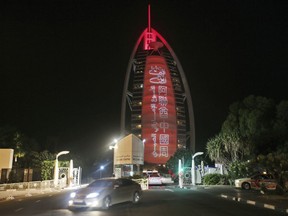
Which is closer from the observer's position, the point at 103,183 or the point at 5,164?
the point at 103,183

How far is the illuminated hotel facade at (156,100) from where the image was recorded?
109 meters

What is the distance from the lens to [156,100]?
10938 cm

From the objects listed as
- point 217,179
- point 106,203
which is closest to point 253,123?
point 217,179

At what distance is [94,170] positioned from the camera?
8912 cm

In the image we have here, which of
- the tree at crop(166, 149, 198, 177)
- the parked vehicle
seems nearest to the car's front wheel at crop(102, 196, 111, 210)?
the parked vehicle

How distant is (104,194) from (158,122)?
9386cm

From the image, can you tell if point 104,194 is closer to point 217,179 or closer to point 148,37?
point 217,179

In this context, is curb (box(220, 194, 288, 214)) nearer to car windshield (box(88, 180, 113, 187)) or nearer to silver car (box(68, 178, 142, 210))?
silver car (box(68, 178, 142, 210))

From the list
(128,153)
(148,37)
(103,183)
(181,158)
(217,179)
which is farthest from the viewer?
(148,37)

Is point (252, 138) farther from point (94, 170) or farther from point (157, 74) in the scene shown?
point (157, 74)

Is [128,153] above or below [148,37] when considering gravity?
below

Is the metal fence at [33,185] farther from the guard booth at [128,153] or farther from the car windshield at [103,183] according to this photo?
the guard booth at [128,153]

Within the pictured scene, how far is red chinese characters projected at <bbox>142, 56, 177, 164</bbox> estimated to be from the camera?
108375mm

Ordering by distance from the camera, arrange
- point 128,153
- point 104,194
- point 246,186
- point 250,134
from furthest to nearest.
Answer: point 128,153 < point 250,134 < point 246,186 < point 104,194
